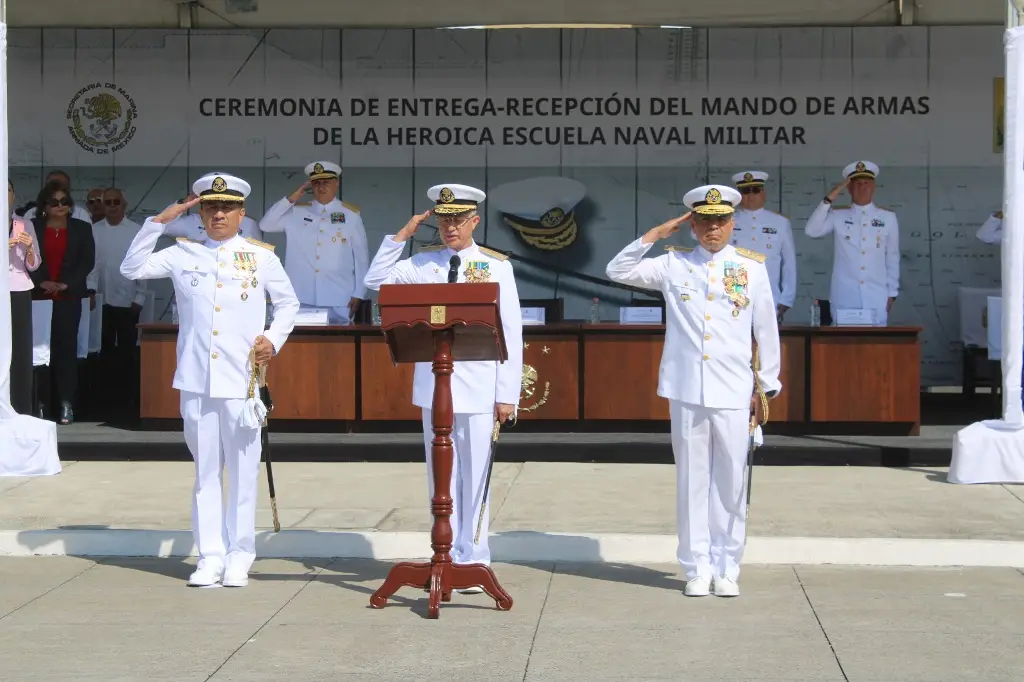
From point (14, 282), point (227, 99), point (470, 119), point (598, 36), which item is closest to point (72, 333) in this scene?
point (14, 282)

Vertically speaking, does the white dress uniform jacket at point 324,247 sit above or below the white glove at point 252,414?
above

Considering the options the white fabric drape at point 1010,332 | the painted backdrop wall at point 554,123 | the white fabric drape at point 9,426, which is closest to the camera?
the white fabric drape at point 1010,332

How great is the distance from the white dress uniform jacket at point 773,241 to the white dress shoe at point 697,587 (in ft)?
19.3

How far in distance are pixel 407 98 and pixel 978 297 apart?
518 cm

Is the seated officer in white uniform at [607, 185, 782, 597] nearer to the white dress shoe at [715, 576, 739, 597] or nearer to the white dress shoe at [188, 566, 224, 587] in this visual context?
the white dress shoe at [715, 576, 739, 597]

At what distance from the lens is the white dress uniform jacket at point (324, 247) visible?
1259 centimetres

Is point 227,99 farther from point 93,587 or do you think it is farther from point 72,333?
point 93,587

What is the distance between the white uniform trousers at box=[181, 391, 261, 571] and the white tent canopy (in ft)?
24.6

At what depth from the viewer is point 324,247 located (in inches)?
496

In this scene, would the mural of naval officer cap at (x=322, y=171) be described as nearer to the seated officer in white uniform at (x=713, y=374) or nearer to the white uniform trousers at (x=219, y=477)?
the white uniform trousers at (x=219, y=477)

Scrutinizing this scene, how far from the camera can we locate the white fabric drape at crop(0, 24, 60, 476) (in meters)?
10.2

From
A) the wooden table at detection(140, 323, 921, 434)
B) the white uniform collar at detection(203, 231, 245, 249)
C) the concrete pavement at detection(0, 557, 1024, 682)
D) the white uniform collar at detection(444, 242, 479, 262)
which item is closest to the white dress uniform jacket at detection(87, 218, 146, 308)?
the wooden table at detection(140, 323, 921, 434)

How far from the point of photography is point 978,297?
45.7 feet

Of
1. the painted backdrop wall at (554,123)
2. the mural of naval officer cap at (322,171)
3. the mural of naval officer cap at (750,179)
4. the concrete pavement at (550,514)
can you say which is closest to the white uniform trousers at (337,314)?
the mural of naval officer cap at (322,171)
